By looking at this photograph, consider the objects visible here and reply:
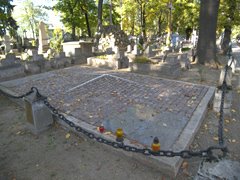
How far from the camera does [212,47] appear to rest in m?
10.5

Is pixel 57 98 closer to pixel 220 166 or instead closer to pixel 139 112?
pixel 139 112

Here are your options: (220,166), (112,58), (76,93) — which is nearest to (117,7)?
(112,58)

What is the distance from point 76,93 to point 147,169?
3725 mm

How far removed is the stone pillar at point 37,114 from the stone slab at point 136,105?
1.93ft

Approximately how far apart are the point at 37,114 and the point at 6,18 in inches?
362

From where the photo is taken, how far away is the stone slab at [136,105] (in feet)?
11.9

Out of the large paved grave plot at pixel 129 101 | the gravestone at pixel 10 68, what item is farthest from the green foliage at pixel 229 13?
the gravestone at pixel 10 68

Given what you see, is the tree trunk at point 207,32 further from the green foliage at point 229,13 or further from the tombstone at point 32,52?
Result: the tombstone at point 32,52

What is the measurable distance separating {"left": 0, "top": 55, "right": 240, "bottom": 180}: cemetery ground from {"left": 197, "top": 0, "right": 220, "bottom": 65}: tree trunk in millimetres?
6631

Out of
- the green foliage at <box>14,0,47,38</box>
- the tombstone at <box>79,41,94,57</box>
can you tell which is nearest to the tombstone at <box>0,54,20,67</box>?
the tombstone at <box>79,41,94,57</box>

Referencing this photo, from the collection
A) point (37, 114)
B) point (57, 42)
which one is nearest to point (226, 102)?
point (37, 114)

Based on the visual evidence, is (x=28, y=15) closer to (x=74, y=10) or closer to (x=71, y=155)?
(x=74, y=10)

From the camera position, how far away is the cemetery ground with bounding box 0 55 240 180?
3008 millimetres

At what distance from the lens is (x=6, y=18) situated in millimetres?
10602
